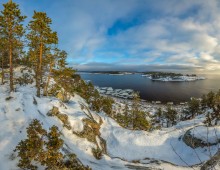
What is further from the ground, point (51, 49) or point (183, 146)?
point (51, 49)

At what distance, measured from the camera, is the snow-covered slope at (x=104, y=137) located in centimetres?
1427

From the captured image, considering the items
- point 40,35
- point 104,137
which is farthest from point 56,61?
point 104,137

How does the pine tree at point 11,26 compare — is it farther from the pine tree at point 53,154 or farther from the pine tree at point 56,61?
the pine tree at point 53,154

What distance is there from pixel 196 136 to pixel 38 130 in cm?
2055

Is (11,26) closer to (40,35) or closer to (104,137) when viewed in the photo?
(40,35)

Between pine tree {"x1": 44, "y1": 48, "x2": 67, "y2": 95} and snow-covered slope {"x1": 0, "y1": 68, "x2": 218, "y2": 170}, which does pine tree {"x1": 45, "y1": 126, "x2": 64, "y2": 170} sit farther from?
pine tree {"x1": 44, "y1": 48, "x2": 67, "y2": 95}

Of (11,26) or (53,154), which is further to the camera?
(11,26)

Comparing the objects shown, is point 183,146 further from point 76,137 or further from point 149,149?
point 76,137

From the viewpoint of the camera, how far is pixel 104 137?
24.7 m

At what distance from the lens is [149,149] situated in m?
23.4

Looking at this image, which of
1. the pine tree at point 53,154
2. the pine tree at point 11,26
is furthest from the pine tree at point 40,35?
the pine tree at point 53,154

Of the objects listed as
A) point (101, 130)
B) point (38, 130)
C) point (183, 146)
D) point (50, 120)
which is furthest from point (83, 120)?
point (183, 146)

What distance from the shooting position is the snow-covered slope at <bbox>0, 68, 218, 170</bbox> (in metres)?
14.3

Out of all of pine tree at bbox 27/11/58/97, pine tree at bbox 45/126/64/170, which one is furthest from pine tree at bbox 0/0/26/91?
pine tree at bbox 45/126/64/170
